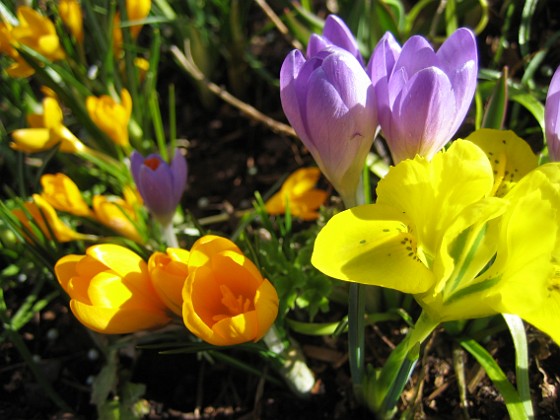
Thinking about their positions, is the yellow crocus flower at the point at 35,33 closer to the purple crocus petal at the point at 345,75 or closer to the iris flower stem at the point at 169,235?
the iris flower stem at the point at 169,235

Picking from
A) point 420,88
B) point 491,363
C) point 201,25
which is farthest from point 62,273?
point 201,25

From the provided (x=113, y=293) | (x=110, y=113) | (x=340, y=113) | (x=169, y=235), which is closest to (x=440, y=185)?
(x=340, y=113)

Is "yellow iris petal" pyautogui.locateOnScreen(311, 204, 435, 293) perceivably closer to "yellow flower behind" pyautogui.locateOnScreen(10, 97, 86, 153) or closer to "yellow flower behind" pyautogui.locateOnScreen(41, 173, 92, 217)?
"yellow flower behind" pyautogui.locateOnScreen(41, 173, 92, 217)

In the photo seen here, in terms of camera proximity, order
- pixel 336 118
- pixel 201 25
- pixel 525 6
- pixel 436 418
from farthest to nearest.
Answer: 1. pixel 201 25
2. pixel 525 6
3. pixel 436 418
4. pixel 336 118

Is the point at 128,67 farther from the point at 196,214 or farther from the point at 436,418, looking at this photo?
the point at 436,418

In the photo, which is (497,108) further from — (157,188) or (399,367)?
(157,188)

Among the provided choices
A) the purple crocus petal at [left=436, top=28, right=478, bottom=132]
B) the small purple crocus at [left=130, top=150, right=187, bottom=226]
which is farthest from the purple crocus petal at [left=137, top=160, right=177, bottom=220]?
the purple crocus petal at [left=436, top=28, right=478, bottom=132]
